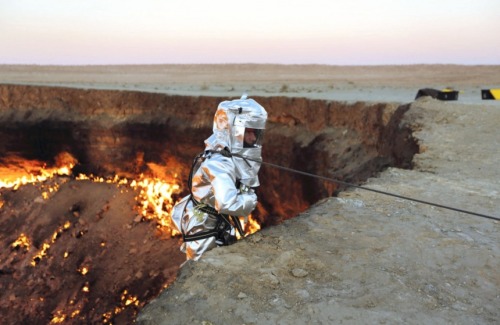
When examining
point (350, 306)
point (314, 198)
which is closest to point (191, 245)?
point (350, 306)

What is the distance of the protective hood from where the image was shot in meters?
4.13

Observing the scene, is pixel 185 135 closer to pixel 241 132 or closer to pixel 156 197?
pixel 156 197

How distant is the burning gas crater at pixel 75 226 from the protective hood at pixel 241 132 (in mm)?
5935

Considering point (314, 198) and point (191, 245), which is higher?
point (191, 245)

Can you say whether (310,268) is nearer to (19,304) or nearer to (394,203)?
(394,203)

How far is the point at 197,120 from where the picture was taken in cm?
1195

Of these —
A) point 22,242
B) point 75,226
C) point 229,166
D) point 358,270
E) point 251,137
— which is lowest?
Result: point 22,242

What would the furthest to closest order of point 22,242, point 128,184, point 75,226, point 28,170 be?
point 28,170 → point 128,184 → point 75,226 → point 22,242

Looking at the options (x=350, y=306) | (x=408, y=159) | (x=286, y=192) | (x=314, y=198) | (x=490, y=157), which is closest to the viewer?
(x=350, y=306)

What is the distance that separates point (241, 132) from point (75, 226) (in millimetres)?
9514

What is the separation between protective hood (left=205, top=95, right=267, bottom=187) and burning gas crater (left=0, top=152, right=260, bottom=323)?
5.93m

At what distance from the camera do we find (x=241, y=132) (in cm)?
411

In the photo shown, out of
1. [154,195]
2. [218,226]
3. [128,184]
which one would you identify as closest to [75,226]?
[128,184]

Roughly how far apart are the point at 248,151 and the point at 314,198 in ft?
18.3
